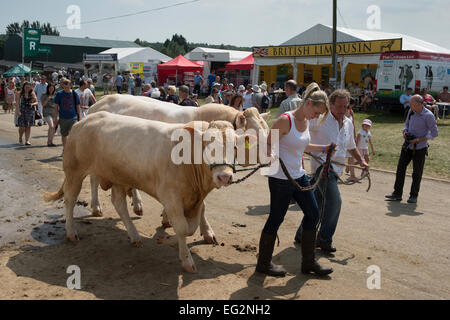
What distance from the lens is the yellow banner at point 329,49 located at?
2170 centimetres

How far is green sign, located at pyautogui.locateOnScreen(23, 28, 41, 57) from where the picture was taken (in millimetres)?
23289

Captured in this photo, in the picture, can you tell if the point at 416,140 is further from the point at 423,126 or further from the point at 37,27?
the point at 37,27

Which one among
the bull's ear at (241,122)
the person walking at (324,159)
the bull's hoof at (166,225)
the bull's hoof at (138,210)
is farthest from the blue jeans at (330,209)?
the bull's hoof at (138,210)

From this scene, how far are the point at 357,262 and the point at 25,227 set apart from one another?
15.0ft

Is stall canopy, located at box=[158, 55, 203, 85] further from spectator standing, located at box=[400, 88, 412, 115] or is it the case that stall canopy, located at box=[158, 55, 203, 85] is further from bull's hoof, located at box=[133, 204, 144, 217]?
bull's hoof, located at box=[133, 204, 144, 217]

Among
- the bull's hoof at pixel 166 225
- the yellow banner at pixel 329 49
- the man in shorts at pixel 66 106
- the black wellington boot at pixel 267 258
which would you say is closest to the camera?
the black wellington boot at pixel 267 258

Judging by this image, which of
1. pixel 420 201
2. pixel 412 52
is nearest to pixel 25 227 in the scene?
pixel 420 201

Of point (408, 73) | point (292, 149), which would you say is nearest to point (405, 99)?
point (408, 73)

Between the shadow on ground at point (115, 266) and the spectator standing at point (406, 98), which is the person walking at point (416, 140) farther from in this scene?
the spectator standing at point (406, 98)

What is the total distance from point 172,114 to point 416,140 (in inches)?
182

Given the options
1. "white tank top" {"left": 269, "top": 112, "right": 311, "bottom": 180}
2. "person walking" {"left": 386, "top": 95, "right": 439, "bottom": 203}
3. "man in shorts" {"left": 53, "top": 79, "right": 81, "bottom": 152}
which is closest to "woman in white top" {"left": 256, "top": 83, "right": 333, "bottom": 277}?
"white tank top" {"left": 269, "top": 112, "right": 311, "bottom": 180}

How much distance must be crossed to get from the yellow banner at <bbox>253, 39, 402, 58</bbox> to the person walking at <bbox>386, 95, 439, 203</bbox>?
14755mm

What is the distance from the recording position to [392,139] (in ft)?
49.4

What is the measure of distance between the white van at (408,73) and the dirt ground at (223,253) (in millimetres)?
13599
